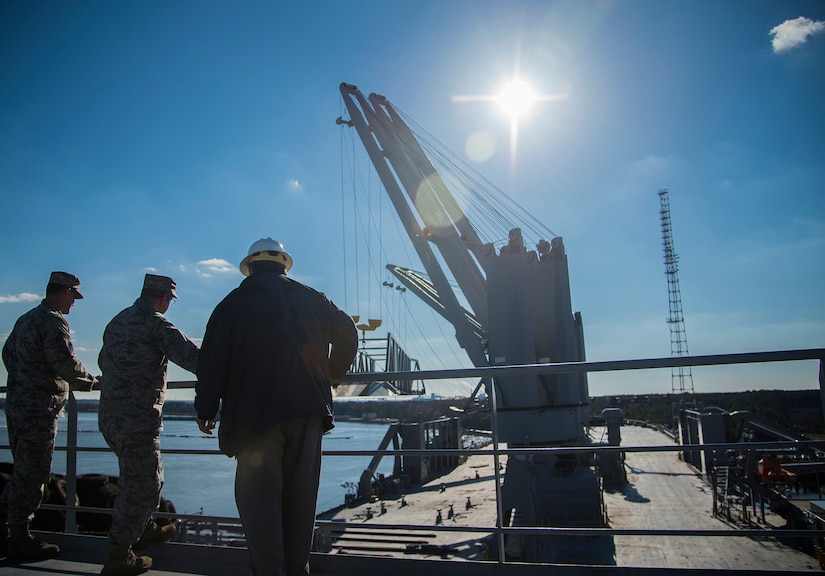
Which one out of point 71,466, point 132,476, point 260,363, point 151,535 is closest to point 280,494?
point 260,363

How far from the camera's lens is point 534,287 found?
587 inches

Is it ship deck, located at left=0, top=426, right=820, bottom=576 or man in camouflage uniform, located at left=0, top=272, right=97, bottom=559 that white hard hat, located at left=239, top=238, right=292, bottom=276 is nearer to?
ship deck, located at left=0, top=426, right=820, bottom=576

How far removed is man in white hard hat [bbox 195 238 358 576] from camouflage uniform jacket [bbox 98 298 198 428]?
78 centimetres

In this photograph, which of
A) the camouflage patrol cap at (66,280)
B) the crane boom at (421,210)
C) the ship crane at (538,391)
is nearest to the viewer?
the camouflage patrol cap at (66,280)

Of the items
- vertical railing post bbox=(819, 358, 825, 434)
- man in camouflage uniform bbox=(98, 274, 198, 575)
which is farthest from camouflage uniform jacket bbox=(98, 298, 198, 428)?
vertical railing post bbox=(819, 358, 825, 434)

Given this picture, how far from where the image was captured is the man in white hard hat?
214cm

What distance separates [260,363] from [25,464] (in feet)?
7.64

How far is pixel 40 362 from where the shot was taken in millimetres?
3520

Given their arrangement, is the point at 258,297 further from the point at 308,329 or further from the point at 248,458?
the point at 248,458

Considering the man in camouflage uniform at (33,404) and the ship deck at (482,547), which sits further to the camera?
the man in camouflage uniform at (33,404)

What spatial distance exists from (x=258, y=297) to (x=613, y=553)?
13.6 meters

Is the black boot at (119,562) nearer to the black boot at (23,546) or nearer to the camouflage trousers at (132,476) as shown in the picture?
the camouflage trousers at (132,476)

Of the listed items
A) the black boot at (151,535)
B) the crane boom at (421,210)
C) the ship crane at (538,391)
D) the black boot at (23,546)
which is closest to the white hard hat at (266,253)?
the black boot at (151,535)

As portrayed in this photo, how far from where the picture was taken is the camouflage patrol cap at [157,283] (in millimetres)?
3109
